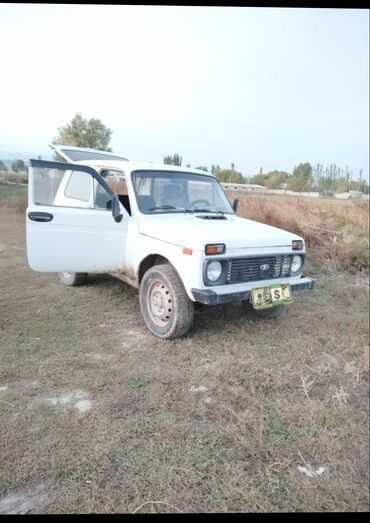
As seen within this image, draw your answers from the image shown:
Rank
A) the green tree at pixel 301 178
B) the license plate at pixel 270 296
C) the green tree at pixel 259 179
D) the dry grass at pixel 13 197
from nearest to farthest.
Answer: the dry grass at pixel 13 197 < the green tree at pixel 301 178 < the license plate at pixel 270 296 < the green tree at pixel 259 179

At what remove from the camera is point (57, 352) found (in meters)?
2.23

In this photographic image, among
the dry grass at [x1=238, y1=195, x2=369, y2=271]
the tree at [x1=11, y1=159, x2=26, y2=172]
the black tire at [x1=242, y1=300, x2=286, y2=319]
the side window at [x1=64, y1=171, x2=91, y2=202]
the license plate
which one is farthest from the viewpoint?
the dry grass at [x1=238, y1=195, x2=369, y2=271]

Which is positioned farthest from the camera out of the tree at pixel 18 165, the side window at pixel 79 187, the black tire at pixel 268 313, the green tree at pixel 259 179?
the side window at pixel 79 187

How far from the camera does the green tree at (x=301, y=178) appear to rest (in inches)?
90.7

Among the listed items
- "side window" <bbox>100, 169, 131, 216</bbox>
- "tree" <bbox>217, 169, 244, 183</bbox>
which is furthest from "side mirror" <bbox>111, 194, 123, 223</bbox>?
"tree" <bbox>217, 169, 244, 183</bbox>

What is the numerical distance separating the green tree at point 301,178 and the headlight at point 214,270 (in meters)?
0.92

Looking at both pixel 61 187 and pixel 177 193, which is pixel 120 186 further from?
pixel 61 187

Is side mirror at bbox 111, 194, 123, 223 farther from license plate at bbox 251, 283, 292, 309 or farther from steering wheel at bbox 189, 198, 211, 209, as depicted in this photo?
license plate at bbox 251, 283, 292, 309

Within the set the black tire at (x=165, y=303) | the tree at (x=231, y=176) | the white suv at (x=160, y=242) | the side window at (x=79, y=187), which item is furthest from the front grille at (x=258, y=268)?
the side window at (x=79, y=187)

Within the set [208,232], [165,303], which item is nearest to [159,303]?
[165,303]

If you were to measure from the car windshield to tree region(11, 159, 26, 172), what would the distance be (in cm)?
103

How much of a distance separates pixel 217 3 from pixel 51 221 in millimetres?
1942

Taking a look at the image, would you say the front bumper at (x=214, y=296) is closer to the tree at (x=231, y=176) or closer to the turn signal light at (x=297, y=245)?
the turn signal light at (x=297, y=245)

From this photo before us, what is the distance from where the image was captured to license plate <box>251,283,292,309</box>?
242 cm
